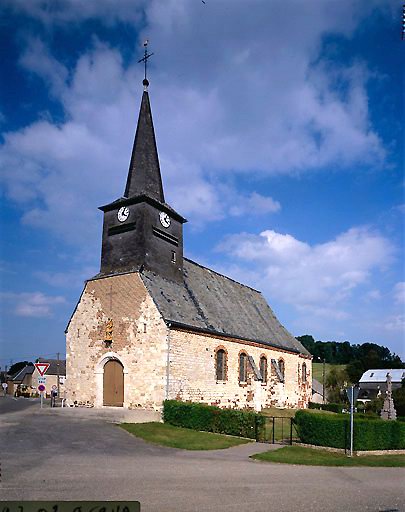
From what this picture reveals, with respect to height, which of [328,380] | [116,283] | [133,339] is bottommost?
[328,380]

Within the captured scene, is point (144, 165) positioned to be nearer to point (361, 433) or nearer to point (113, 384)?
point (113, 384)

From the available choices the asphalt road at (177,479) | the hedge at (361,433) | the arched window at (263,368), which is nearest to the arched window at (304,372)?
the arched window at (263,368)

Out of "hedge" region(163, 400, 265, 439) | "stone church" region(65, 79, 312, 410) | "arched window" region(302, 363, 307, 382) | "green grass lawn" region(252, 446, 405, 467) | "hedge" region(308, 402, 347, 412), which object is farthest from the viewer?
"arched window" region(302, 363, 307, 382)

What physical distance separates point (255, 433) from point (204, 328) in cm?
789

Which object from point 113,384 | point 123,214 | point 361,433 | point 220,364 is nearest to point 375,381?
point 220,364

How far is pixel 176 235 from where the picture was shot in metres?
28.1

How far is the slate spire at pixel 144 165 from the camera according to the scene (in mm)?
26891

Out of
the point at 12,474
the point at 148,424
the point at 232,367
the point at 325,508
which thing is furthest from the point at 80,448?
the point at 232,367

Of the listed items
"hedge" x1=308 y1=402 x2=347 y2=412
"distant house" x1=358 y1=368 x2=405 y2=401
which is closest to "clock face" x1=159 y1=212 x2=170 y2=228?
"hedge" x1=308 y1=402 x2=347 y2=412

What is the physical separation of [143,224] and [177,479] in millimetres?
17021

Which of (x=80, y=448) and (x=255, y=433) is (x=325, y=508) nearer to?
(x=80, y=448)

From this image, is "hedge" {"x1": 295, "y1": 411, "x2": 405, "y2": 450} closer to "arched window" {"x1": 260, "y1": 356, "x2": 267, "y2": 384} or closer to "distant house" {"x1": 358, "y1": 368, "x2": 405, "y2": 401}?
"arched window" {"x1": 260, "y1": 356, "x2": 267, "y2": 384}

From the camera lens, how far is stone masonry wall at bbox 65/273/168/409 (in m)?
22.7

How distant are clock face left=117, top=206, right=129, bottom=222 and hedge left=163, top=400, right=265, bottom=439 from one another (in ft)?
35.0
